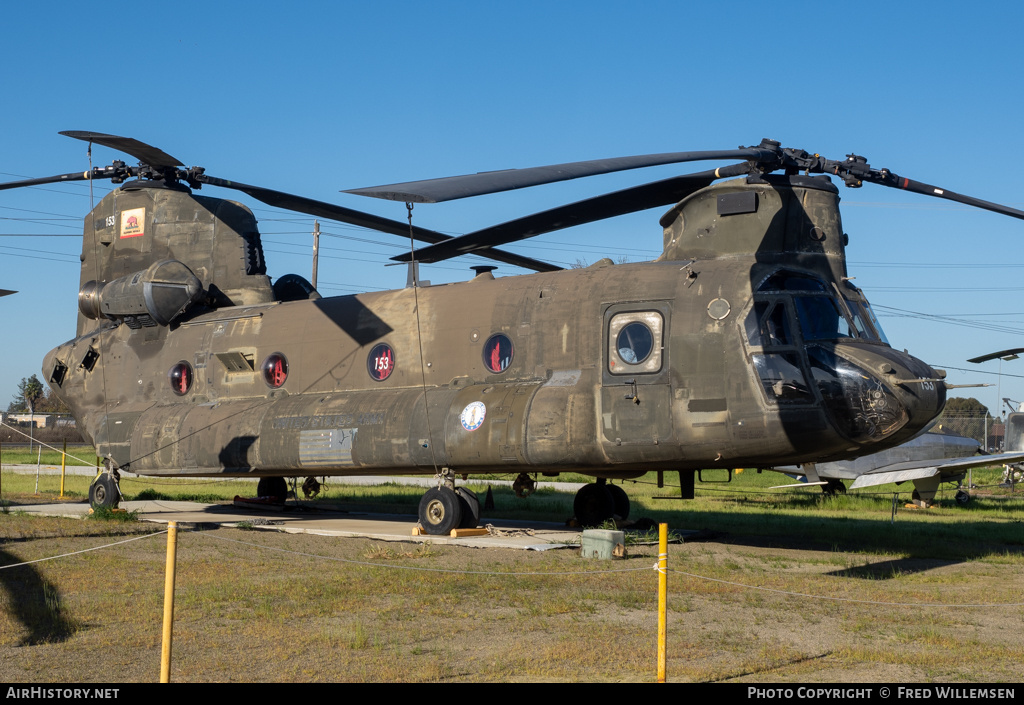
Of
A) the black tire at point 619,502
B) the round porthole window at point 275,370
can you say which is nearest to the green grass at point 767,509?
the black tire at point 619,502

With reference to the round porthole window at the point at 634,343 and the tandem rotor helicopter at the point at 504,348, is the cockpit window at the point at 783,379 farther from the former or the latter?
the round porthole window at the point at 634,343

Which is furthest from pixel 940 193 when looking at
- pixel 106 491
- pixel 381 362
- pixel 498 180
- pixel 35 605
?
pixel 106 491

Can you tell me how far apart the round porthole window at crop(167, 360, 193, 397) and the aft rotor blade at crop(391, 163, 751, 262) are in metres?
6.33

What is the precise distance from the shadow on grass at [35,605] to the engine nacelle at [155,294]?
7.89 m

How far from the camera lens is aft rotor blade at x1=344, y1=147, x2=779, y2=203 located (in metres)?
11.0

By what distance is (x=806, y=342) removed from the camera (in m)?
14.0

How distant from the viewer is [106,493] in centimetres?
1978

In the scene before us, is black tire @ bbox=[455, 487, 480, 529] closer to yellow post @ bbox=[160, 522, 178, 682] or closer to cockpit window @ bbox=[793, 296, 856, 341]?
cockpit window @ bbox=[793, 296, 856, 341]

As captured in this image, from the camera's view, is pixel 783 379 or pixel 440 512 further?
pixel 440 512

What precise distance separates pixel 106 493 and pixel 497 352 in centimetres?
905

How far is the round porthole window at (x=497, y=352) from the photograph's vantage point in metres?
16.4

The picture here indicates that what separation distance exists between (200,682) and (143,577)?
17.9 ft

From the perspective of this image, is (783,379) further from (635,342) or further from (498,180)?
(498,180)

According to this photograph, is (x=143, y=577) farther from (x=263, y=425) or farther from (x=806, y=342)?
(x=806, y=342)
